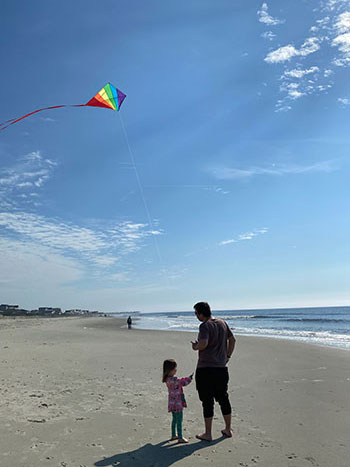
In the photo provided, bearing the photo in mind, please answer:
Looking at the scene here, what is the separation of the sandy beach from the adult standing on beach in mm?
292

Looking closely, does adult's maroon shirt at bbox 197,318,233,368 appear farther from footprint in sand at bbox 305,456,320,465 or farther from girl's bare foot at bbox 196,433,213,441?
footprint in sand at bbox 305,456,320,465

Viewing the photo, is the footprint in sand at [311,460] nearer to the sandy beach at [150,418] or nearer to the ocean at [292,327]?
the sandy beach at [150,418]

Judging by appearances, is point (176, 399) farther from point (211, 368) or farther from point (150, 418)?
point (150, 418)

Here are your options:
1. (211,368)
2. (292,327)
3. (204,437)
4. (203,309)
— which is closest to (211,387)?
(211,368)

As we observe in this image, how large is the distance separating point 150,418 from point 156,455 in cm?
133

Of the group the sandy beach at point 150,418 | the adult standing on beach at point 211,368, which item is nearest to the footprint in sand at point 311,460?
the sandy beach at point 150,418

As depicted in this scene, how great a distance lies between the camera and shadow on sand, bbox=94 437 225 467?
3766 mm

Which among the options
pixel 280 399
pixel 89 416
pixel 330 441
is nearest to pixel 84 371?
pixel 89 416

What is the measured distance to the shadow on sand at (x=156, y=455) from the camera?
3.77 metres

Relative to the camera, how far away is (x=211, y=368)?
4516 mm

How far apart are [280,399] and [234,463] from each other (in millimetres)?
3047

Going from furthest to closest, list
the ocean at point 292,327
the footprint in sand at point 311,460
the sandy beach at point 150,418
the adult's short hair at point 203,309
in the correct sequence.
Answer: the ocean at point 292,327 → the adult's short hair at point 203,309 → the sandy beach at point 150,418 → the footprint in sand at point 311,460

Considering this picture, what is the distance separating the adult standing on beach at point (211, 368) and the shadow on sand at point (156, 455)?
293 mm

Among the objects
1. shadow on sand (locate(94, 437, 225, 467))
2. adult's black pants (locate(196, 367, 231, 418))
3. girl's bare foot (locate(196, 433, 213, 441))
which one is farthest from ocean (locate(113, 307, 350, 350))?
shadow on sand (locate(94, 437, 225, 467))
